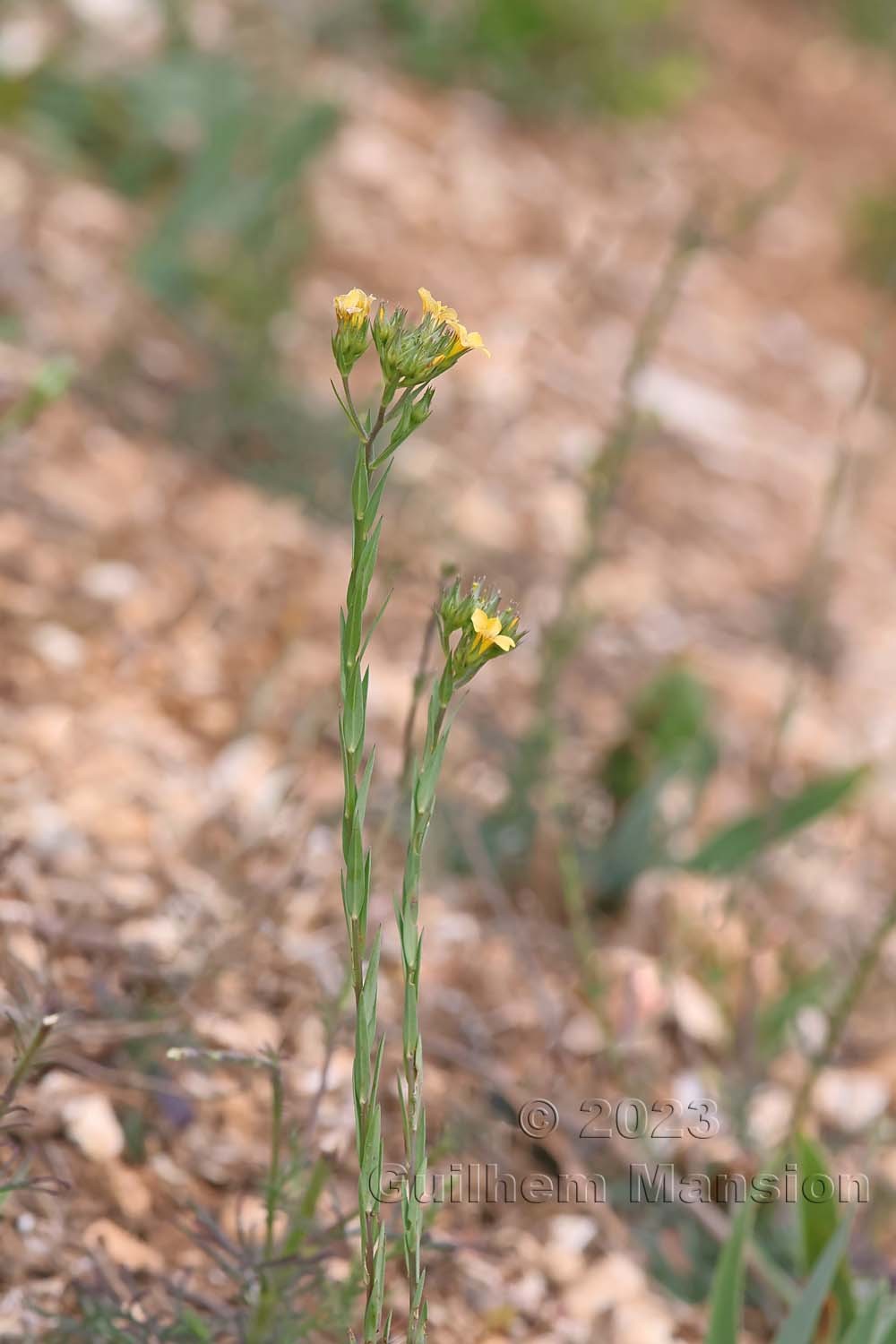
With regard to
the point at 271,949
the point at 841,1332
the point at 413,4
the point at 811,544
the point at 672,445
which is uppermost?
the point at 413,4

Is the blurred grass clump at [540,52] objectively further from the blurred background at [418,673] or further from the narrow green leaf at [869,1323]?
the narrow green leaf at [869,1323]

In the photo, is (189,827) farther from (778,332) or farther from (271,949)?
(778,332)

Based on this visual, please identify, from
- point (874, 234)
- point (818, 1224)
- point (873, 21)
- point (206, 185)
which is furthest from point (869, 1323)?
point (873, 21)

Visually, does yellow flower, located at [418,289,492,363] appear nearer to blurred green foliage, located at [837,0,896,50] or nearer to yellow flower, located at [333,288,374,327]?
yellow flower, located at [333,288,374,327]

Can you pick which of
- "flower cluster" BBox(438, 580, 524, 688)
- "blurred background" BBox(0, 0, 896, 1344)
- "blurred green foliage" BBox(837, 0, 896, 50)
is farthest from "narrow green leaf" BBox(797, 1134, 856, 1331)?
"blurred green foliage" BBox(837, 0, 896, 50)

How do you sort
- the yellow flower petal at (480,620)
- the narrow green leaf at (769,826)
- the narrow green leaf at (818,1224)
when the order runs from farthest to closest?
the narrow green leaf at (769,826), the narrow green leaf at (818,1224), the yellow flower petal at (480,620)

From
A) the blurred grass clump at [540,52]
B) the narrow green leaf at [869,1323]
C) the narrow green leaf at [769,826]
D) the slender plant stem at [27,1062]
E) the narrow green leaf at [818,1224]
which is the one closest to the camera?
the slender plant stem at [27,1062]

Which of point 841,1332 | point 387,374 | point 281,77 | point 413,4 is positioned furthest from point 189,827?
point 413,4

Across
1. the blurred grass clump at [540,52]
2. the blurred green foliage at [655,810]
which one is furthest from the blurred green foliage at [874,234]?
the blurred green foliage at [655,810]
